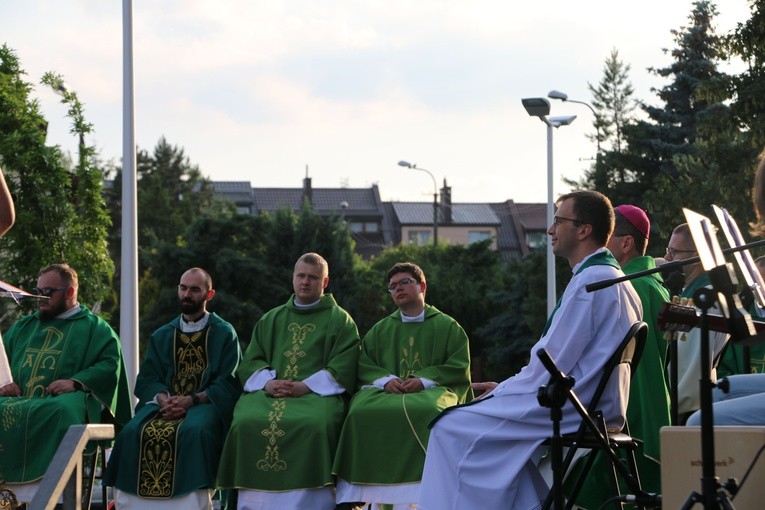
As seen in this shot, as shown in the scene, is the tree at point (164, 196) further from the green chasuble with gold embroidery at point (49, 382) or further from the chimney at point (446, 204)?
the green chasuble with gold embroidery at point (49, 382)

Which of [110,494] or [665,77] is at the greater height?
[665,77]

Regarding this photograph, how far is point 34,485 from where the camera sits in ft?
30.8

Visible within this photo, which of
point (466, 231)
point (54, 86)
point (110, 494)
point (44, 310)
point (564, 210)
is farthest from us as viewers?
point (466, 231)

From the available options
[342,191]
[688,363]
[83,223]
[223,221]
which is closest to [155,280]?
[223,221]

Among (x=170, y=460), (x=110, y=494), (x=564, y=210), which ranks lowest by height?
(x=110, y=494)

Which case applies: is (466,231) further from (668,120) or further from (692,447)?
(692,447)

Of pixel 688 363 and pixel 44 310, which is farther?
pixel 44 310

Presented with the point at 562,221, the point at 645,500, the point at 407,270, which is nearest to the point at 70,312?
the point at 407,270

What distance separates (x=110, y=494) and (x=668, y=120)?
29322 mm

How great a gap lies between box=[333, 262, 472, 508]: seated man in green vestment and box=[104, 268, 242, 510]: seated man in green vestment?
3.49ft

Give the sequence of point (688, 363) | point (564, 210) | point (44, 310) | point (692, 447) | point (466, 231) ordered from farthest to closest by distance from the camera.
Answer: point (466, 231), point (44, 310), point (688, 363), point (564, 210), point (692, 447)

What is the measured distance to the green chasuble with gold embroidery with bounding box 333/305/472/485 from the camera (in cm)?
900

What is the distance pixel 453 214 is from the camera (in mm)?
91875

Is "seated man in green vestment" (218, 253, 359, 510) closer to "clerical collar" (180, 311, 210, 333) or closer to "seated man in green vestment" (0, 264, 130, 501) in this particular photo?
"clerical collar" (180, 311, 210, 333)
